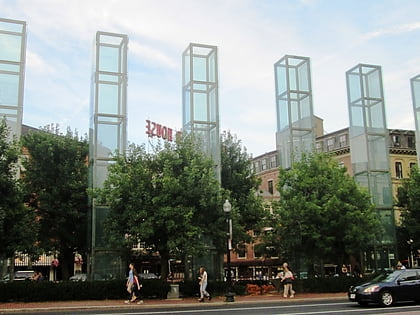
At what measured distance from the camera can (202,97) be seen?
33.0 metres

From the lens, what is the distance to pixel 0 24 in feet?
99.6

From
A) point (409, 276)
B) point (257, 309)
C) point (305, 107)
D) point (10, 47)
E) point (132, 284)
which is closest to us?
point (257, 309)

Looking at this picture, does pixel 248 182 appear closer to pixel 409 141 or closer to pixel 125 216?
pixel 125 216

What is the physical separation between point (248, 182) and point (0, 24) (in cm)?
1747

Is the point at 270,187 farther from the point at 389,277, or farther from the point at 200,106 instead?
the point at 389,277

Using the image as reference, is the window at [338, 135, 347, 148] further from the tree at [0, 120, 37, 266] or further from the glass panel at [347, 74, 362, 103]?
the tree at [0, 120, 37, 266]

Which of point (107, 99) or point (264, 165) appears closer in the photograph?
point (107, 99)

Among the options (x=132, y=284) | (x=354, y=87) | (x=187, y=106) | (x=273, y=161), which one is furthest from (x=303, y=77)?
(x=273, y=161)

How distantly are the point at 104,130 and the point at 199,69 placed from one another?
25.3 feet

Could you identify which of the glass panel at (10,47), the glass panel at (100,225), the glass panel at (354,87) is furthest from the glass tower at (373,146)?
the glass panel at (10,47)

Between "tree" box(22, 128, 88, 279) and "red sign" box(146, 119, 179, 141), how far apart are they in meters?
21.0

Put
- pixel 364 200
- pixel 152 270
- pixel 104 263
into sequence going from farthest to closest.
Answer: pixel 152 270 → pixel 364 200 → pixel 104 263

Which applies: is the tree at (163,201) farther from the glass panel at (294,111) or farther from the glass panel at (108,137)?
the glass panel at (294,111)

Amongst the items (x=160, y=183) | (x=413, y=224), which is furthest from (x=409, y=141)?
(x=160, y=183)
